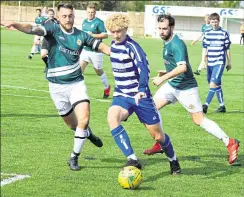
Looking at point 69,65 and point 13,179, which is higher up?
point 69,65

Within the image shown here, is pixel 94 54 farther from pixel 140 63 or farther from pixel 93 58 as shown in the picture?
pixel 140 63

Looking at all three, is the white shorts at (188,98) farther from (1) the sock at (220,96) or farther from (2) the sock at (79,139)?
(1) the sock at (220,96)

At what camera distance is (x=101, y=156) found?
10.3m

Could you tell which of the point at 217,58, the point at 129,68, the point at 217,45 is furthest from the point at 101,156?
the point at 217,45

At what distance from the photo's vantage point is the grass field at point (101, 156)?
834cm

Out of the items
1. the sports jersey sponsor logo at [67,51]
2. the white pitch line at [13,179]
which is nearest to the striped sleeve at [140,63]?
the sports jersey sponsor logo at [67,51]

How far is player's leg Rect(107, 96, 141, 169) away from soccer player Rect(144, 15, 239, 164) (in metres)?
0.74

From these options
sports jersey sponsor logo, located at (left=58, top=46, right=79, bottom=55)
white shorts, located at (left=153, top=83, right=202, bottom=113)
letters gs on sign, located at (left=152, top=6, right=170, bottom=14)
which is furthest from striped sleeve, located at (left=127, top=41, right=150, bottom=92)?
letters gs on sign, located at (left=152, top=6, right=170, bottom=14)

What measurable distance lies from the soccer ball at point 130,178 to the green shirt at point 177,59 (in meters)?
1.75

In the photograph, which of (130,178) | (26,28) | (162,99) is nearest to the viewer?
(130,178)

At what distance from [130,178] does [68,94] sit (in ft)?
6.85

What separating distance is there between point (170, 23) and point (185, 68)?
712mm

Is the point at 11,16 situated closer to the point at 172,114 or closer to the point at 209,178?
the point at 172,114

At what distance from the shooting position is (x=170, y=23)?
31.4ft
